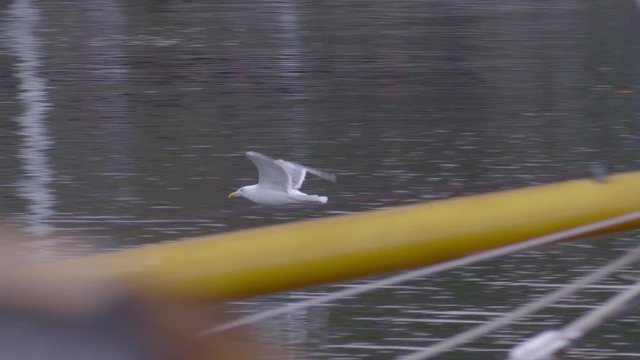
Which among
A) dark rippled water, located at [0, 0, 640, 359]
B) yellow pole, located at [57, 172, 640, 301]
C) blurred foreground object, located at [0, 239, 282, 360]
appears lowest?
dark rippled water, located at [0, 0, 640, 359]

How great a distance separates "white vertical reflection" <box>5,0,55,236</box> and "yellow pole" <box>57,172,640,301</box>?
5.40 ft

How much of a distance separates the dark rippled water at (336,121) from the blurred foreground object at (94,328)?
0.77m

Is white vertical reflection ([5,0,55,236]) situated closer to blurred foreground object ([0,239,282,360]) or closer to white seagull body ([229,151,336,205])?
white seagull body ([229,151,336,205])

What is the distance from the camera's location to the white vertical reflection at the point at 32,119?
5980mm

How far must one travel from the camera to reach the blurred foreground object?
139 centimetres

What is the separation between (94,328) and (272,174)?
3820mm

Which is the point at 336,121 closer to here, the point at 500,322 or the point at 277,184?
the point at 277,184

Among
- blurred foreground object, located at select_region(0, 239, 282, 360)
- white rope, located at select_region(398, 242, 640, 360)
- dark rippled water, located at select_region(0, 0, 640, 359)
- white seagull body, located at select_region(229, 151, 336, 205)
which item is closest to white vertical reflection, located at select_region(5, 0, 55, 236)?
dark rippled water, located at select_region(0, 0, 640, 359)

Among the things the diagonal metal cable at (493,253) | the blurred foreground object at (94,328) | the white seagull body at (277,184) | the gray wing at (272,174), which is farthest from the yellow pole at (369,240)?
the gray wing at (272,174)

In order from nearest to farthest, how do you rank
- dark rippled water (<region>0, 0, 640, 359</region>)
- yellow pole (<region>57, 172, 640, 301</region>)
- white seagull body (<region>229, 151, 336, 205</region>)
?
yellow pole (<region>57, 172, 640, 301</region>), dark rippled water (<region>0, 0, 640, 359</region>), white seagull body (<region>229, 151, 336, 205</region>)

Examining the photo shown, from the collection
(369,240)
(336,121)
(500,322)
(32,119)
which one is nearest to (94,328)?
(369,240)

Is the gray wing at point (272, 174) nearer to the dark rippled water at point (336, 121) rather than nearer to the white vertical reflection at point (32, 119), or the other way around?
the dark rippled water at point (336, 121)

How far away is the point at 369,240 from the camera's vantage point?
2693 mm

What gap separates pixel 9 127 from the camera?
7.61 m
